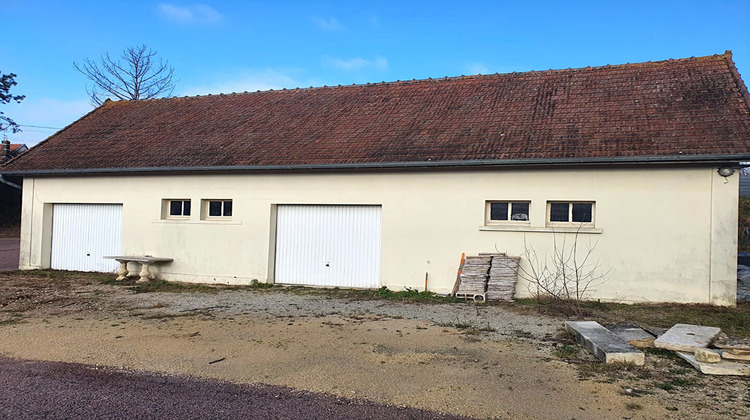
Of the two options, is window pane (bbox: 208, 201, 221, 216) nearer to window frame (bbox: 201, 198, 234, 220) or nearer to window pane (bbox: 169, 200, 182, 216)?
window frame (bbox: 201, 198, 234, 220)

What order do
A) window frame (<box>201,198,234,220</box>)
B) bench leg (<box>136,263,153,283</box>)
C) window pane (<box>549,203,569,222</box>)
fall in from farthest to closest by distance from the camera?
window frame (<box>201,198,234,220</box>) < bench leg (<box>136,263,153,283</box>) < window pane (<box>549,203,569,222</box>)

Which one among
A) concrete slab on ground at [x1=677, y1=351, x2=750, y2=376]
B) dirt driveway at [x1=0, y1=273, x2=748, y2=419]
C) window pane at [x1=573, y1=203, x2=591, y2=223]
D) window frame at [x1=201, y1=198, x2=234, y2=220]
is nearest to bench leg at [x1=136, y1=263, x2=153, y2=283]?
window frame at [x1=201, y1=198, x2=234, y2=220]

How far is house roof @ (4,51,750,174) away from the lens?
10289 mm

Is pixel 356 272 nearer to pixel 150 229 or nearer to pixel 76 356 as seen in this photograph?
pixel 150 229

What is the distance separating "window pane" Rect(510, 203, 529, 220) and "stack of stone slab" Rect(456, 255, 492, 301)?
96 centimetres

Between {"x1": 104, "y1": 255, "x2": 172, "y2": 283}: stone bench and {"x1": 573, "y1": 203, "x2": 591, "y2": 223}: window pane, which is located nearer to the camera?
{"x1": 573, "y1": 203, "x2": 591, "y2": 223}: window pane

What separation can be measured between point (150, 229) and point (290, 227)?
11.8ft

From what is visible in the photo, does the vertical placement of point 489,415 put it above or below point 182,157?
below

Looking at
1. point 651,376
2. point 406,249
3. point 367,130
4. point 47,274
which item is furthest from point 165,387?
point 47,274

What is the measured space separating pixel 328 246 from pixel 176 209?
4.01 metres

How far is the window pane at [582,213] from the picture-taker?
34.1 ft

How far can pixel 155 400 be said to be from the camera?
4.55 metres

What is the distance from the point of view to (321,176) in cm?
1212

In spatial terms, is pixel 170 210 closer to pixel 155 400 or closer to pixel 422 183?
pixel 422 183
